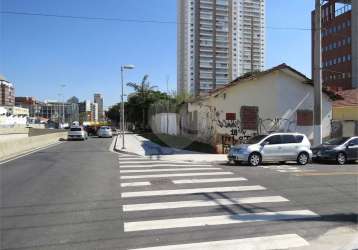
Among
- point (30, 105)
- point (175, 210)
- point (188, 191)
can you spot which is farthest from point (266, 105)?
point (30, 105)

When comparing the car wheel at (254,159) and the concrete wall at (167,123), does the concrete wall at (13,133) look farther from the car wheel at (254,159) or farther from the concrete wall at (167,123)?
the car wheel at (254,159)

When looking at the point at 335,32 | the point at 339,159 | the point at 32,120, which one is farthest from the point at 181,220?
the point at 32,120

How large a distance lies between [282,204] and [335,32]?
97.0 meters

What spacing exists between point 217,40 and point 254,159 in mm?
31037

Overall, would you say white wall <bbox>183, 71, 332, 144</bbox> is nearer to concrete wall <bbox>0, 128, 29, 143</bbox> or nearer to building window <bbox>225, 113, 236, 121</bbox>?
building window <bbox>225, 113, 236, 121</bbox>

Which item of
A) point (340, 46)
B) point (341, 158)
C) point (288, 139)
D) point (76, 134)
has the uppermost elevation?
point (340, 46)

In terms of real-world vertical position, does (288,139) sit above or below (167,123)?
below

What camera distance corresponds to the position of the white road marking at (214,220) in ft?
24.7

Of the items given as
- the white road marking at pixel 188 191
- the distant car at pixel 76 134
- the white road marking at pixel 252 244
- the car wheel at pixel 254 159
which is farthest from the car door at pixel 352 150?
the distant car at pixel 76 134

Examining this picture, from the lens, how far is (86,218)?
26.5 ft

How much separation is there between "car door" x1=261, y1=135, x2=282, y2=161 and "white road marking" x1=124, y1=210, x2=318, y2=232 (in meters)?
9.74

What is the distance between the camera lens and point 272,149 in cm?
1856

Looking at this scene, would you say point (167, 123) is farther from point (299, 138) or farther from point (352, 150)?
point (352, 150)

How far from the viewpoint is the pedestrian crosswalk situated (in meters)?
6.63
